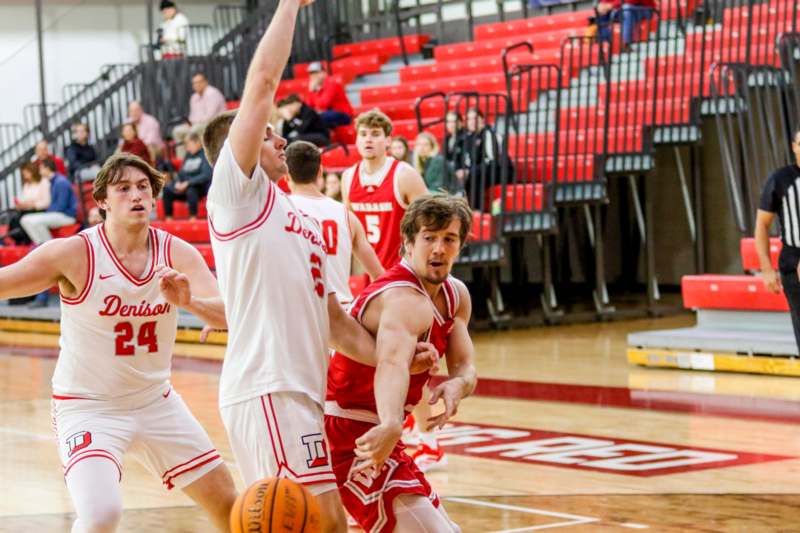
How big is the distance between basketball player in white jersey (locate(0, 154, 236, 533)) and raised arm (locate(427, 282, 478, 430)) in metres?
0.93

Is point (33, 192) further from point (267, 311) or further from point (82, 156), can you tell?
point (267, 311)

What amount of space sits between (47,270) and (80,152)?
13.8 m

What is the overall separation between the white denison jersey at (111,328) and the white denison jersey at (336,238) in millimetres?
2052

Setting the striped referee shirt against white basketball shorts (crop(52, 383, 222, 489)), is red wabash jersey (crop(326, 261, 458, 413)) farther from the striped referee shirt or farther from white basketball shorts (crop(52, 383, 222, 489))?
the striped referee shirt

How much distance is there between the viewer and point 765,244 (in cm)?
912

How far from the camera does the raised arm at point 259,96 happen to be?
3.91 m

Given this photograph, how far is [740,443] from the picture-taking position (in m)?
7.82

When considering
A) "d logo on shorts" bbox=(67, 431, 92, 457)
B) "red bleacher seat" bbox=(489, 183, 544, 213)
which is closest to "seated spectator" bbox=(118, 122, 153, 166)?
"red bleacher seat" bbox=(489, 183, 544, 213)

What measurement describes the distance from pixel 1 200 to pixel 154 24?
3511 millimetres

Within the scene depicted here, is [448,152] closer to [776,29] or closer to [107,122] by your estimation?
[776,29]

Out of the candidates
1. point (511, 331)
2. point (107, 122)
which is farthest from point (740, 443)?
point (107, 122)

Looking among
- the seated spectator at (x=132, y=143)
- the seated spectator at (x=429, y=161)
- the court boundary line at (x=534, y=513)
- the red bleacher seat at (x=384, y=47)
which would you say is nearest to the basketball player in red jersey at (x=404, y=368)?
the court boundary line at (x=534, y=513)

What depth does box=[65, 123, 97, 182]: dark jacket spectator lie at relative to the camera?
18.0 m

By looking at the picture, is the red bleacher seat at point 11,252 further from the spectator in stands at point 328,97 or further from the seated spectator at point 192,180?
the spectator in stands at point 328,97
